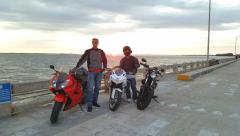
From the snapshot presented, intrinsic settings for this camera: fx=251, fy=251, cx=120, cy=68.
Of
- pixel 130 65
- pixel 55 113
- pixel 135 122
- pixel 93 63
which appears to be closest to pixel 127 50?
pixel 130 65

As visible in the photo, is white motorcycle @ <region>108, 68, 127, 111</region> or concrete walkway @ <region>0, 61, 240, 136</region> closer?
concrete walkway @ <region>0, 61, 240, 136</region>

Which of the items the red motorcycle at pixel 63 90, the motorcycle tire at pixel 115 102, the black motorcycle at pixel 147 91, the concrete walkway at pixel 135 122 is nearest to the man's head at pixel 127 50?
the black motorcycle at pixel 147 91

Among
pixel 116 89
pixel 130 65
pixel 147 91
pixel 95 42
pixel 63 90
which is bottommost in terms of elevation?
pixel 147 91

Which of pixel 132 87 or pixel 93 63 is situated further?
pixel 132 87

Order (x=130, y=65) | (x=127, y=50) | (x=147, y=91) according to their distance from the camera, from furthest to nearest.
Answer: (x=130, y=65)
(x=127, y=50)
(x=147, y=91)

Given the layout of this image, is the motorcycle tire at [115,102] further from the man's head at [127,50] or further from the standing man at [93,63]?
the man's head at [127,50]

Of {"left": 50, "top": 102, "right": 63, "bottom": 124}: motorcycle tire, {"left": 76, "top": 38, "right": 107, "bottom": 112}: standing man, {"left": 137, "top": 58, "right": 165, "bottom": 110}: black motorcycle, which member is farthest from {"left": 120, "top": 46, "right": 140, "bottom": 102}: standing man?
{"left": 50, "top": 102, "right": 63, "bottom": 124}: motorcycle tire

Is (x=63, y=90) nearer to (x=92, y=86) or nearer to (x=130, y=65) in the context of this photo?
(x=92, y=86)

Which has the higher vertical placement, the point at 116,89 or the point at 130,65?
the point at 130,65

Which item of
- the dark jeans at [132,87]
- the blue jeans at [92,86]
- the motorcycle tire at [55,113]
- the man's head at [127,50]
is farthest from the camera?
the dark jeans at [132,87]

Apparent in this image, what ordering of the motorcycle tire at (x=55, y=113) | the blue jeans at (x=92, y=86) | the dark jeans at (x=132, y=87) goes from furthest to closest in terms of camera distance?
1. the dark jeans at (x=132, y=87)
2. the blue jeans at (x=92, y=86)
3. the motorcycle tire at (x=55, y=113)

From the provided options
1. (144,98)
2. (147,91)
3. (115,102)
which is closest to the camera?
(115,102)

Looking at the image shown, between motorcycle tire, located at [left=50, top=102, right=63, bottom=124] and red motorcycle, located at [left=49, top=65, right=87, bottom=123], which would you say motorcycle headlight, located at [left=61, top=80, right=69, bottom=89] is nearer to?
red motorcycle, located at [left=49, top=65, right=87, bottom=123]

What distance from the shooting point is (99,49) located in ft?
21.8
